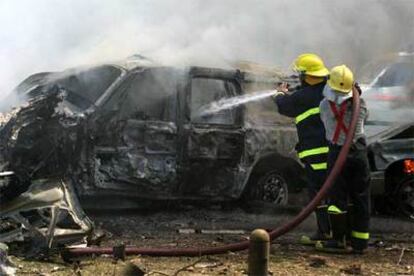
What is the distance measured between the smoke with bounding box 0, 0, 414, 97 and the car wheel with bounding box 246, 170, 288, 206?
4.40ft

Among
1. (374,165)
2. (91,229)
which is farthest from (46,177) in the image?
(374,165)

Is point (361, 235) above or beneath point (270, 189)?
beneath

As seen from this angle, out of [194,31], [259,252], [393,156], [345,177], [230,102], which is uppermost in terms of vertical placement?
[194,31]

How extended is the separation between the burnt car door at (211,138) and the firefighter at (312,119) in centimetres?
120

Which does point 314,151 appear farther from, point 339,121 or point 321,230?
point 321,230

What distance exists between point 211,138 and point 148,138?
71 centimetres

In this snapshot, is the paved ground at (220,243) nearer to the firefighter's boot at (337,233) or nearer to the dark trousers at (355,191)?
the firefighter's boot at (337,233)

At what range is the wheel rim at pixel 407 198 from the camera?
7.18 m

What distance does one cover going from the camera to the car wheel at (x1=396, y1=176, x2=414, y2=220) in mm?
7184

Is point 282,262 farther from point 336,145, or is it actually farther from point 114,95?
point 114,95

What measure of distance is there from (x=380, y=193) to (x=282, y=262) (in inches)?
102

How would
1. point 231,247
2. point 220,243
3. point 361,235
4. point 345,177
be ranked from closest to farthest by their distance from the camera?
point 231,247 → point 361,235 → point 345,177 → point 220,243

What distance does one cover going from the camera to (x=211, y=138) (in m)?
6.93

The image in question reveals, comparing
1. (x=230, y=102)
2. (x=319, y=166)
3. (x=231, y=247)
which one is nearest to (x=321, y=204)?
(x=319, y=166)
